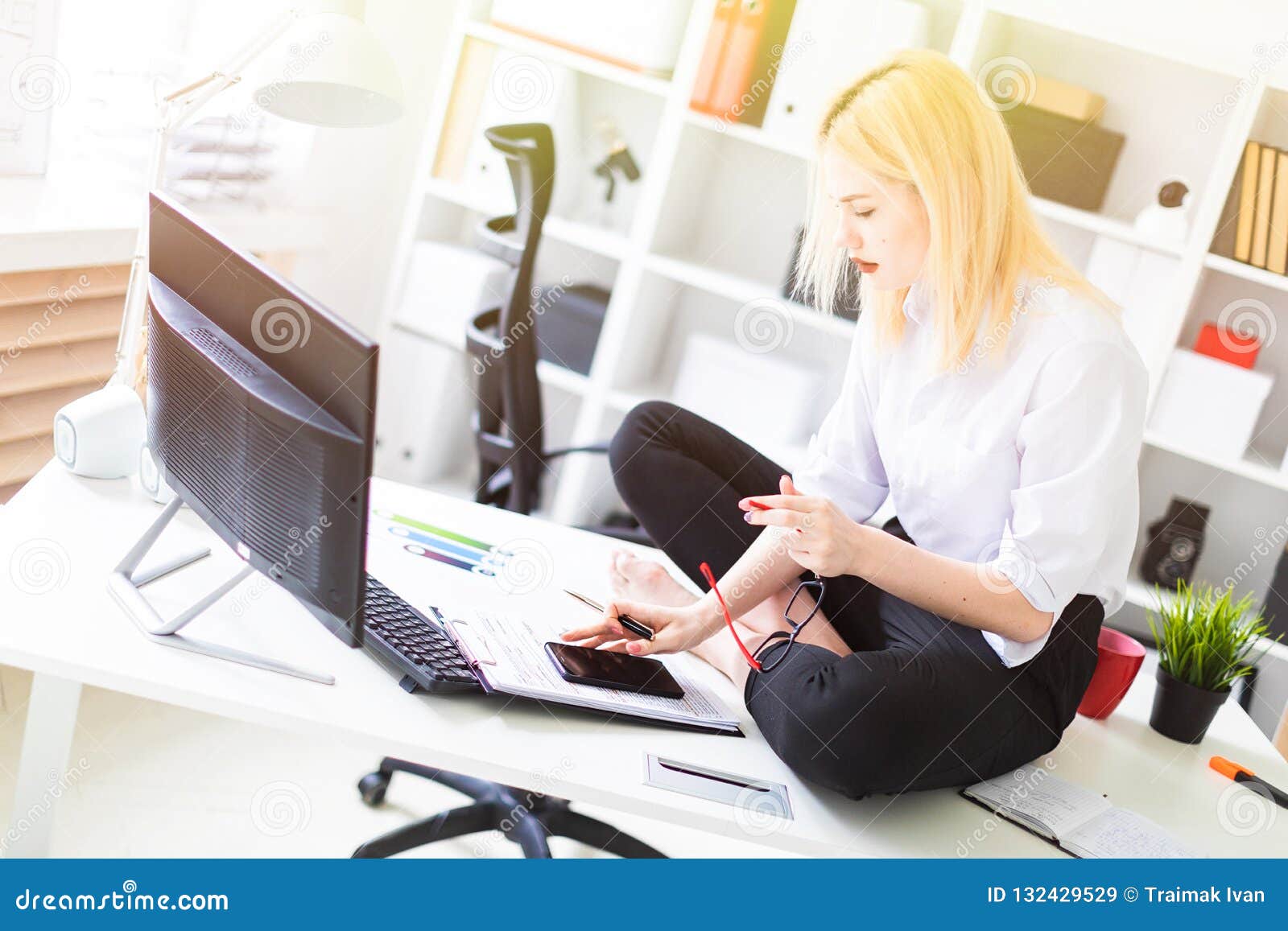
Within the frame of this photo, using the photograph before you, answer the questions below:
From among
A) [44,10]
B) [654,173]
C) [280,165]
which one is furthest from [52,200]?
[654,173]

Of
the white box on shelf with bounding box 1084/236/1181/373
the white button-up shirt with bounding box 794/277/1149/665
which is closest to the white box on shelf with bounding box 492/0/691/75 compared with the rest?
the white box on shelf with bounding box 1084/236/1181/373

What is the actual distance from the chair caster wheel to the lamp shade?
1.04 metres

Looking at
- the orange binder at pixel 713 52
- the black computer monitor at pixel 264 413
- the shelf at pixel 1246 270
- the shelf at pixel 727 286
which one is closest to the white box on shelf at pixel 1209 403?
the shelf at pixel 1246 270

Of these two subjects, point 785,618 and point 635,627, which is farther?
point 785,618

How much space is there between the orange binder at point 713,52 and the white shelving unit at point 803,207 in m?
0.02

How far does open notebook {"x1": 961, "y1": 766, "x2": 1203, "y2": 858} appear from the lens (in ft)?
4.19

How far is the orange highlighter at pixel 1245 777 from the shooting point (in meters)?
1.50

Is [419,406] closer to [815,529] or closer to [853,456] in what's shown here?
[853,456]

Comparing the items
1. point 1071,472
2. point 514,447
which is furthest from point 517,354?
point 1071,472

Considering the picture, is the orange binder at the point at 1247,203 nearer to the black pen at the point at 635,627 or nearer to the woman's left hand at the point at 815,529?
the woman's left hand at the point at 815,529

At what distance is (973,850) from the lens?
1229mm

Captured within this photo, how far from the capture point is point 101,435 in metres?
1.52

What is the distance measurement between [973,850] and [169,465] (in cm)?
96

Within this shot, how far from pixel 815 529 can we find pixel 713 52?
1806mm
